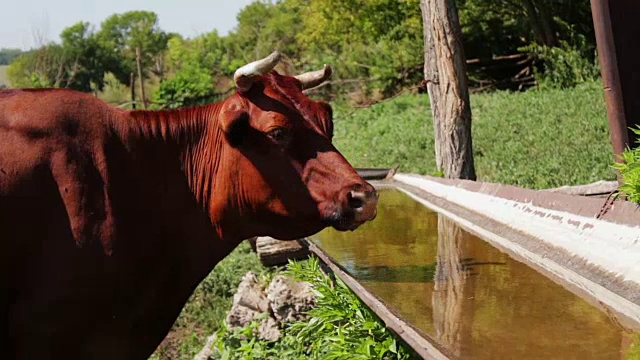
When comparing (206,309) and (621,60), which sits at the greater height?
(621,60)

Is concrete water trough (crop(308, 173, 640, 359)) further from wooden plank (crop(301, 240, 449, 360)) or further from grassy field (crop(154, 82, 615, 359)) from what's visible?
grassy field (crop(154, 82, 615, 359))

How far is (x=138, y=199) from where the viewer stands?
15.1ft

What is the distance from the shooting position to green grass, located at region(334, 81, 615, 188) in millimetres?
13805

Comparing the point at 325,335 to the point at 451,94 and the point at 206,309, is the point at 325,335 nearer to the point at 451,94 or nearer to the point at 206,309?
the point at 206,309

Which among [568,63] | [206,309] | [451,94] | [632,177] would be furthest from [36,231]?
[568,63]

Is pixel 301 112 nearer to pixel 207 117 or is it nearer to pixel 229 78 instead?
pixel 207 117

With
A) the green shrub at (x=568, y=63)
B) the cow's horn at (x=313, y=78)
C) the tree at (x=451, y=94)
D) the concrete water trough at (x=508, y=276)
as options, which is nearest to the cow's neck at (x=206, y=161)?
the cow's horn at (x=313, y=78)

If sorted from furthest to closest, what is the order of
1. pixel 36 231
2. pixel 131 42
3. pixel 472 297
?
pixel 131 42 → pixel 472 297 → pixel 36 231

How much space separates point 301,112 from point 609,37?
3.71 m

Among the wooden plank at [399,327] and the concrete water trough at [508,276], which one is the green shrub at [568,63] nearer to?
the concrete water trough at [508,276]

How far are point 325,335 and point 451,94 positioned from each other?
6429 millimetres

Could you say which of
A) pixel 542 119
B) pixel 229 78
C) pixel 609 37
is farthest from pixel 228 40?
pixel 609 37

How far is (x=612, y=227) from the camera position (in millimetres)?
5602

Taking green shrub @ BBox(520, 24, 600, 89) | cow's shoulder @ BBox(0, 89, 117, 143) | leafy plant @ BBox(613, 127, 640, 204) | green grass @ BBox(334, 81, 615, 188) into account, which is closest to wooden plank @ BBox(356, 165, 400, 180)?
green grass @ BBox(334, 81, 615, 188)
